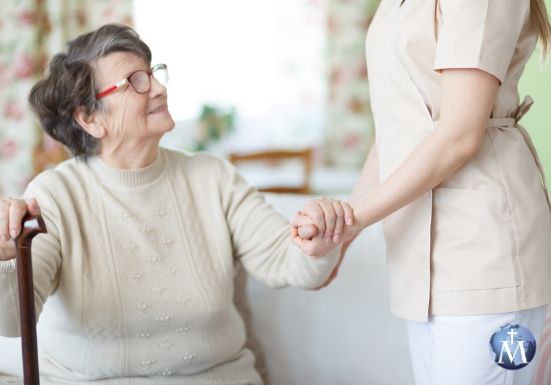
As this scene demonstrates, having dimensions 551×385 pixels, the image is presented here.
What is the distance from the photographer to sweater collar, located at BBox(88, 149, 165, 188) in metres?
1.91

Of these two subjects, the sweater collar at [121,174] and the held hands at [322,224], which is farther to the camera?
the sweater collar at [121,174]

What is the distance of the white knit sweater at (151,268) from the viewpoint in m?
1.82

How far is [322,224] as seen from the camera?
145cm

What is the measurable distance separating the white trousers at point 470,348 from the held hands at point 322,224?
221 mm

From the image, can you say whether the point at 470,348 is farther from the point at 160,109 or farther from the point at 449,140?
the point at 160,109

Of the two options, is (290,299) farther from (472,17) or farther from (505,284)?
(472,17)

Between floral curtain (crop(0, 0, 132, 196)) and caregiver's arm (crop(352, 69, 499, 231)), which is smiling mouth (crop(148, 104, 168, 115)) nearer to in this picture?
caregiver's arm (crop(352, 69, 499, 231))

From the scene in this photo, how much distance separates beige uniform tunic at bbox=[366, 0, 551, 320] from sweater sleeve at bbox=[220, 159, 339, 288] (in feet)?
1.49

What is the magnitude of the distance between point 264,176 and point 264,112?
1.61 ft

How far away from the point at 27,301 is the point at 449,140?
0.73m

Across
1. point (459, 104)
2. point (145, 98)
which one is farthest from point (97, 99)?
point (459, 104)

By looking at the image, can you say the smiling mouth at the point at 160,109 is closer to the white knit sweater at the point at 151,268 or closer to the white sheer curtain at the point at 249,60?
A: the white knit sweater at the point at 151,268

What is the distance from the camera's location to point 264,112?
16.1 ft

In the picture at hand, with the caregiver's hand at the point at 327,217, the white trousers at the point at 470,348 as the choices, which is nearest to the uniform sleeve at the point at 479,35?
the caregiver's hand at the point at 327,217
